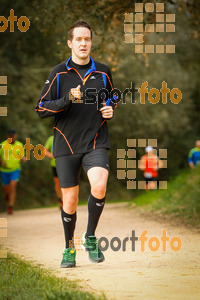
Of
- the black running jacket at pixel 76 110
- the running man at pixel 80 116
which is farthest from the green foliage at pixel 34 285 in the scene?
the black running jacket at pixel 76 110

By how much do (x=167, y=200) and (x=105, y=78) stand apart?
8.32 meters

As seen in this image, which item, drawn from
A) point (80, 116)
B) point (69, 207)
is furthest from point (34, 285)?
point (80, 116)

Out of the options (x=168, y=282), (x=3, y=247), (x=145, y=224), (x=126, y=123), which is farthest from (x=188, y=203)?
(x=126, y=123)

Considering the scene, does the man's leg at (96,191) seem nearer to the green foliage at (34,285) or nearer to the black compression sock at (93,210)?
the black compression sock at (93,210)

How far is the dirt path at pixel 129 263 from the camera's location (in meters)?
4.97

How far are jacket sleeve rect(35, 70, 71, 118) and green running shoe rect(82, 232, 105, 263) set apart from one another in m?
1.39

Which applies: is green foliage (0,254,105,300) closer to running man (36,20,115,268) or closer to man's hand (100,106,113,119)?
running man (36,20,115,268)

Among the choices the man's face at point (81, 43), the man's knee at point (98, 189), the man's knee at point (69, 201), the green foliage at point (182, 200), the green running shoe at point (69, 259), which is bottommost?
the green foliage at point (182, 200)

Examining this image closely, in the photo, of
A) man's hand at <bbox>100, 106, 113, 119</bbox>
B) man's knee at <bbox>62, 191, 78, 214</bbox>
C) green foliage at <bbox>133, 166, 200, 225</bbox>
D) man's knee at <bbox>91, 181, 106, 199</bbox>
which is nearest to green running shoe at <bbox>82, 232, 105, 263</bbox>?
man's knee at <bbox>62, 191, 78, 214</bbox>

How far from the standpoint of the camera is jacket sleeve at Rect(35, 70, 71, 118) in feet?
19.7

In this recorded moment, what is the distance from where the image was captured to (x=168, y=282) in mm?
5230

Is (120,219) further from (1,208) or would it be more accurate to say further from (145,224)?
(1,208)

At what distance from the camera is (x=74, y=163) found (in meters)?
6.25

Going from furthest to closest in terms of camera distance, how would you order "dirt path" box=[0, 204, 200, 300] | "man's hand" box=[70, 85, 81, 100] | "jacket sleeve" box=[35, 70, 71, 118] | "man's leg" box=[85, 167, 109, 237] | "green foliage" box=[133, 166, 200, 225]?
"green foliage" box=[133, 166, 200, 225], "man's leg" box=[85, 167, 109, 237], "jacket sleeve" box=[35, 70, 71, 118], "man's hand" box=[70, 85, 81, 100], "dirt path" box=[0, 204, 200, 300]
